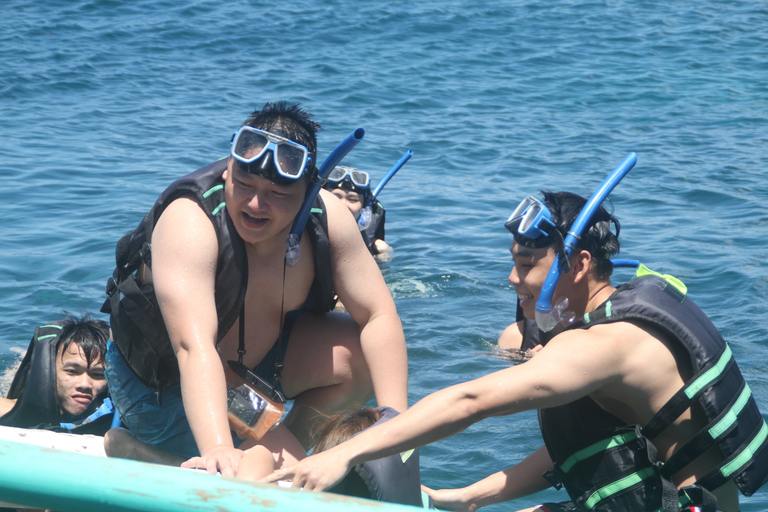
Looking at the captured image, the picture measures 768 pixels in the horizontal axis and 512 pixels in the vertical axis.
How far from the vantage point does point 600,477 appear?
3033 millimetres

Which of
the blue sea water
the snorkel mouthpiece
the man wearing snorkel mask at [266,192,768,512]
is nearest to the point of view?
the man wearing snorkel mask at [266,192,768,512]

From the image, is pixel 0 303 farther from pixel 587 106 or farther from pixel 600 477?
pixel 587 106

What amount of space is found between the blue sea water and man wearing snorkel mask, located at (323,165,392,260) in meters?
0.54

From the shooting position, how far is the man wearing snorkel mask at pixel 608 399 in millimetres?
2584

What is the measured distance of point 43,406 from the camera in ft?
14.8

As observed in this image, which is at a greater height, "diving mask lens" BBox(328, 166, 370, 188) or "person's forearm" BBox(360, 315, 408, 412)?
"person's forearm" BBox(360, 315, 408, 412)

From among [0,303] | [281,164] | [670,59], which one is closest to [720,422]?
[281,164]

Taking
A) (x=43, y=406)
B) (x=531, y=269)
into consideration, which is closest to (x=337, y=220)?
(x=531, y=269)

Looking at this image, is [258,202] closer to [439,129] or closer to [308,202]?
[308,202]

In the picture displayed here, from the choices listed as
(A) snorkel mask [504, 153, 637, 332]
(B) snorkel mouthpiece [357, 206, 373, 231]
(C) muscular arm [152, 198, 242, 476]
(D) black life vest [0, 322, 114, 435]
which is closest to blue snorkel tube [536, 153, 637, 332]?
(A) snorkel mask [504, 153, 637, 332]

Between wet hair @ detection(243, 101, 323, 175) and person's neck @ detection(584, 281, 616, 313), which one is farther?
wet hair @ detection(243, 101, 323, 175)

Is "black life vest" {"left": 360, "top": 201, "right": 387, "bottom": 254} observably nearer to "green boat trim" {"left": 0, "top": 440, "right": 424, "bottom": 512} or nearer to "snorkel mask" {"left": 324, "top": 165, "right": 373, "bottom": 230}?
"snorkel mask" {"left": 324, "top": 165, "right": 373, "bottom": 230}

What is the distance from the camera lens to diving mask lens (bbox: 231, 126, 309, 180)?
3.28 m

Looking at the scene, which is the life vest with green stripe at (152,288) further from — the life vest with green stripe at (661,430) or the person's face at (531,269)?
the life vest with green stripe at (661,430)
